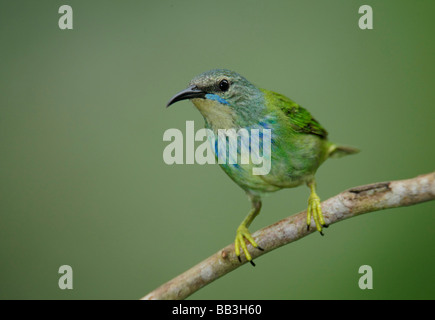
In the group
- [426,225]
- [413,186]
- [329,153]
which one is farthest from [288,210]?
[413,186]

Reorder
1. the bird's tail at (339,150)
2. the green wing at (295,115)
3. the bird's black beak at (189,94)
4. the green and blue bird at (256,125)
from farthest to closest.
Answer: the bird's tail at (339,150), the green wing at (295,115), the green and blue bird at (256,125), the bird's black beak at (189,94)

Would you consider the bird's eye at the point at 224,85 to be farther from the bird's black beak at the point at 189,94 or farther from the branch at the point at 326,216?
the branch at the point at 326,216

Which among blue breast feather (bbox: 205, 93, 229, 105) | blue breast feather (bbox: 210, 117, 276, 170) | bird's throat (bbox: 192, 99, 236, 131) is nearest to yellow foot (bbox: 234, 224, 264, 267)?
blue breast feather (bbox: 210, 117, 276, 170)

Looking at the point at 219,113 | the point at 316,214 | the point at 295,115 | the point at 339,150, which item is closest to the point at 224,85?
the point at 219,113

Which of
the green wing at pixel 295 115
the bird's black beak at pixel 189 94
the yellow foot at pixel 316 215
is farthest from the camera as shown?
the green wing at pixel 295 115

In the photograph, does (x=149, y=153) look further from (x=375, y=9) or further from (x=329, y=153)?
(x=375, y=9)

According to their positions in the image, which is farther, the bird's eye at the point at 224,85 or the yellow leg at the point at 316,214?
the bird's eye at the point at 224,85

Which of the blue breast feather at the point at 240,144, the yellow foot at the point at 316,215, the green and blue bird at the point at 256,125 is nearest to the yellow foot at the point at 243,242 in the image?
the green and blue bird at the point at 256,125
